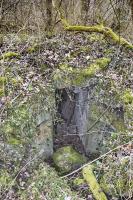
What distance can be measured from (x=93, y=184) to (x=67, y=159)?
0.84 meters

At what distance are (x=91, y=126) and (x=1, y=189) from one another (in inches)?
76.9

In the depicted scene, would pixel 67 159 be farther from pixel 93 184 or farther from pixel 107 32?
pixel 107 32

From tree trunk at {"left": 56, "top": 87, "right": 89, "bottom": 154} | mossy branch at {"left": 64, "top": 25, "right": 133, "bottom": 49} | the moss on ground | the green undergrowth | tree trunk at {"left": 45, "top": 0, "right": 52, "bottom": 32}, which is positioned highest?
tree trunk at {"left": 45, "top": 0, "right": 52, "bottom": 32}

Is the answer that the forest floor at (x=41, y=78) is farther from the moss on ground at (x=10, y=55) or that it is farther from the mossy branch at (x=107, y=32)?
the mossy branch at (x=107, y=32)

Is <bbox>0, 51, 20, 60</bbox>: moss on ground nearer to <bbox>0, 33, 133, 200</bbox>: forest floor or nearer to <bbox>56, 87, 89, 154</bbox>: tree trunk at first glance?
<bbox>0, 33, 133, 200</bbox>: forest floor

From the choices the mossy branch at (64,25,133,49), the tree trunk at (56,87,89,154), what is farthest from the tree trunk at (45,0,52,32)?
the tree trunk at (56,87,89,154)

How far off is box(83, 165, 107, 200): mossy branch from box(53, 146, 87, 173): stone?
1.54 ft

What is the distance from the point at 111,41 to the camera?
24.1ft

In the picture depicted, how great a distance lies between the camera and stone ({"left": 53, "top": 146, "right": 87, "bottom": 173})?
5387mm

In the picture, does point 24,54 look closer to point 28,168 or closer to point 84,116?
point 84,116

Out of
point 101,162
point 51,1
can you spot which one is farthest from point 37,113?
point 51,1

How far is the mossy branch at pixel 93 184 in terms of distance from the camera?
4555mm

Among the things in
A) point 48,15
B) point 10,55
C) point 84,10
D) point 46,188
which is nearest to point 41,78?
point 10,55

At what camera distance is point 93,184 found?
4.72m
